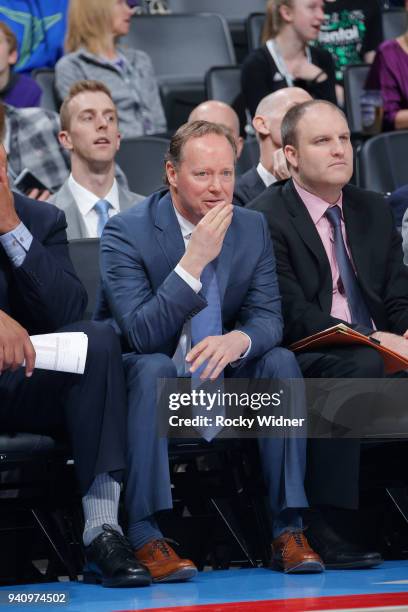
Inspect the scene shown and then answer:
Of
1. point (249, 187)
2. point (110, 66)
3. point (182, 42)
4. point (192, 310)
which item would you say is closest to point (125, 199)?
A: point (249, 187)

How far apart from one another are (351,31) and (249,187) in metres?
2.70

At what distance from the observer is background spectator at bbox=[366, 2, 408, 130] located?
574 centimetres

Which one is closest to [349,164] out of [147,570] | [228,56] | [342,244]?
[342,244]

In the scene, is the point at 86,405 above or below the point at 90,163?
below

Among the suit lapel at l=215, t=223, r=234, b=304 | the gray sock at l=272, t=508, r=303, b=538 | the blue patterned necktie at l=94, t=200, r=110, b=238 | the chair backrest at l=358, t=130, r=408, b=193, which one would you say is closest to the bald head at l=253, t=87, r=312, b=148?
the chair backrest at l=358, t=130, r=408, b=193

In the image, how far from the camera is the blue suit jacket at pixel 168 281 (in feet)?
10.3

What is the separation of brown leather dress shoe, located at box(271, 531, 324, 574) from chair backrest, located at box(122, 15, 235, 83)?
4.04 meters

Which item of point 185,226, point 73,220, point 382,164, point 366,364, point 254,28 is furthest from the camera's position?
point 254,28

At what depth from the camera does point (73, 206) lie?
4.38m

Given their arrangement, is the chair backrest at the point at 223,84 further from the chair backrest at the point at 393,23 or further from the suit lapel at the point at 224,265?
the suit lapel at the point at 224,265

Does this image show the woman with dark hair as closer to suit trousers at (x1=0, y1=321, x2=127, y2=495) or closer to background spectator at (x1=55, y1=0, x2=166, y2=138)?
background spectator at (x1=55, y1=0, x2=166, y2=138)

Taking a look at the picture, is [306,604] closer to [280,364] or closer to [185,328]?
[280,364]

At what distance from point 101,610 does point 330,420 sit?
842 millimetres

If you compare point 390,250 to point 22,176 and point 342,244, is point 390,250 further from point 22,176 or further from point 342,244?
point 22,176
